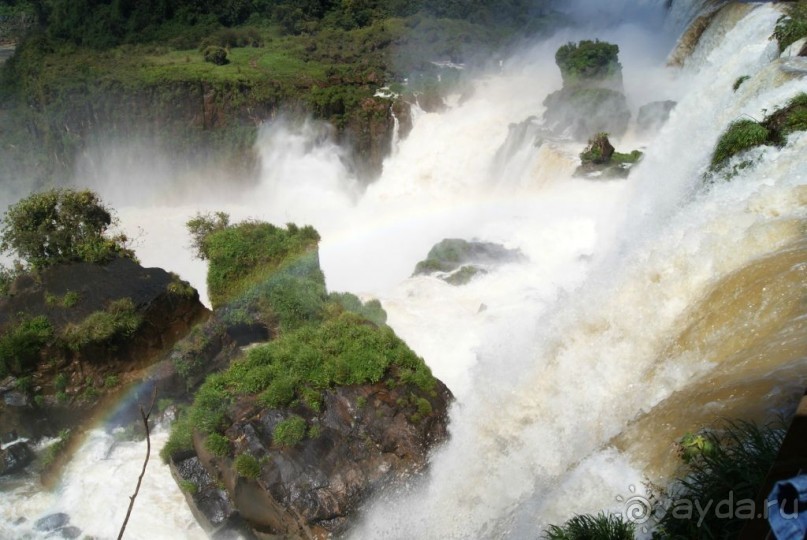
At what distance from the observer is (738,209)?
1028 cm

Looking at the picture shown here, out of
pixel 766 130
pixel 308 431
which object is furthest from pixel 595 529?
pixel 766 130

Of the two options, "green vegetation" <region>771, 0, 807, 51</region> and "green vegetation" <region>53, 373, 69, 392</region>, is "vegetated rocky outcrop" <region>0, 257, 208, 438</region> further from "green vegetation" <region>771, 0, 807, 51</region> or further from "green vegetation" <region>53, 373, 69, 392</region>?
"green vegetation" <region>771, 0, 807, 51</region>

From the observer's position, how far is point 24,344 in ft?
45.0

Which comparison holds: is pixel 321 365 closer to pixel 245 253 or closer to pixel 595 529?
pixel 245 253

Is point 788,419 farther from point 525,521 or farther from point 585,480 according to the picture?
point 525,521

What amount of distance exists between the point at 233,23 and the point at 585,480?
53.8 m

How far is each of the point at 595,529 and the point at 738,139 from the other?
9.51 m

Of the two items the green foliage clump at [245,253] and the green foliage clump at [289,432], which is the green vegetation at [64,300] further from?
the green foliage clump at [289,432]

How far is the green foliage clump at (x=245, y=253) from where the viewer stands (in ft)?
52.1

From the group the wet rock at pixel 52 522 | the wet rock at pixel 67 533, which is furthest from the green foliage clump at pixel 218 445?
the wet rock at pixel 52 522

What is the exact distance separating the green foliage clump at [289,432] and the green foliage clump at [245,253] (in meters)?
4.95

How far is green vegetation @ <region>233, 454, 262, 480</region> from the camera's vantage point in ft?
33.7

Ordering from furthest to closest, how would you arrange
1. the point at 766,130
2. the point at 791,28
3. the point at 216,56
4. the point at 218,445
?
the point at 216,56
the point at 791,28
the point at 766,130
the point at 218,445

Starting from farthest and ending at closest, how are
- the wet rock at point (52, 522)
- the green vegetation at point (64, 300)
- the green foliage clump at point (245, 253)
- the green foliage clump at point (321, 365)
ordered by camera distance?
the green foliage clump at point (245, 253)
the green vegetation at point (64, 300)
the wet rock at point (52, 522)
the green foliage clump at point (321, 365)
